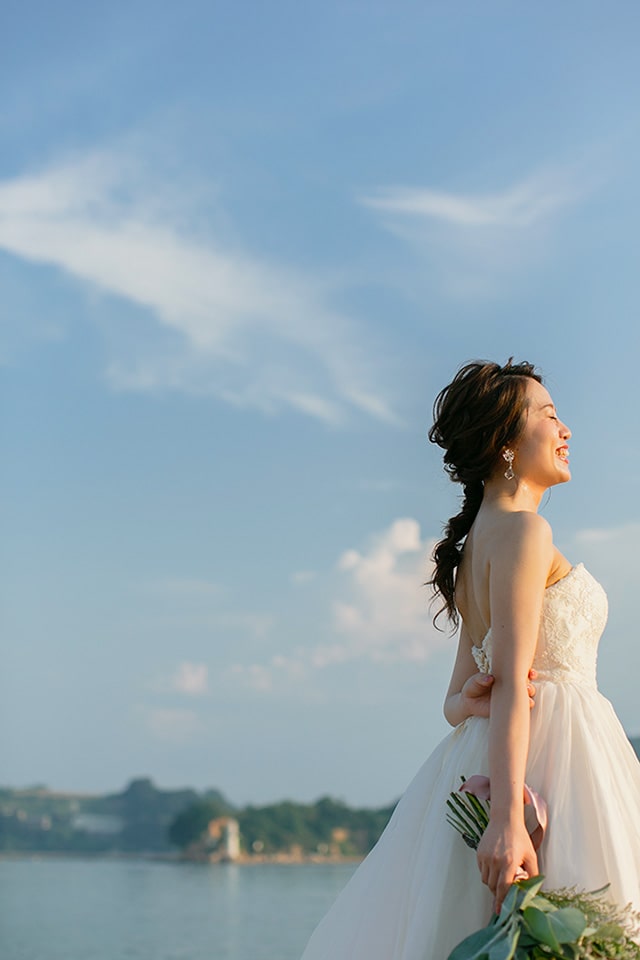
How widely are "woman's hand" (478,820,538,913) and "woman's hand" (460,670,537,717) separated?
0.33 m

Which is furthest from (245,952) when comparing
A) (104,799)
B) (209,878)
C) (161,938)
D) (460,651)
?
(104,799)

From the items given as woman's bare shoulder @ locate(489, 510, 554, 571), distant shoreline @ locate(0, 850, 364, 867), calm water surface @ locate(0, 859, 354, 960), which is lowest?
calm water surface @ locate(0, 859, 354, 960)

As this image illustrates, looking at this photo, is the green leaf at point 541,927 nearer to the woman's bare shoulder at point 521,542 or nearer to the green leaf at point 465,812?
the green leaf at point 465,812

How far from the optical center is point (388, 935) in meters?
2.75

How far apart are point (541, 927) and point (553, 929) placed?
0.02 metres

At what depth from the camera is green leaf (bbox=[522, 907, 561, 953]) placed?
2.20m

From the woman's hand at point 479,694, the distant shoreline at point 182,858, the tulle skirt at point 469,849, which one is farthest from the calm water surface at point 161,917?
the woman's hand at point 479,694

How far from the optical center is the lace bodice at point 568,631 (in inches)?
110

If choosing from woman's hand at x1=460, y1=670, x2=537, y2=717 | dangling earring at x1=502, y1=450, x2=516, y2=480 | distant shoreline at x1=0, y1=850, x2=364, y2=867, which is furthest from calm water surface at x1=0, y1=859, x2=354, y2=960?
dangling earring at x1=502, y1=450, x2=516, y2=480

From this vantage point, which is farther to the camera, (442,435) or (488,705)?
(442,435)

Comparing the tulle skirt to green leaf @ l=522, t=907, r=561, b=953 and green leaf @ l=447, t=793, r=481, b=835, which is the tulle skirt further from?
green leaf @ l=522, t=907, r=561, b=953

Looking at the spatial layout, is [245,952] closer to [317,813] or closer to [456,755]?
[456,755]

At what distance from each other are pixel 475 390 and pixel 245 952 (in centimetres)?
3230

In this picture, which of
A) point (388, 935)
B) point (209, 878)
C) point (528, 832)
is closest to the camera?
point (528, 832)
